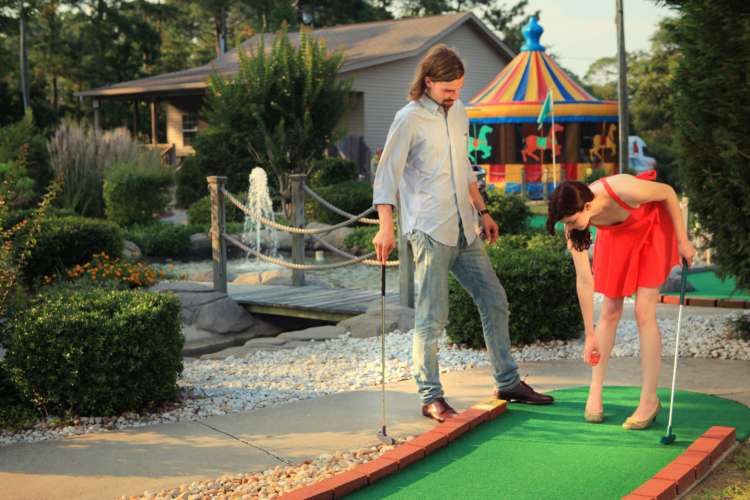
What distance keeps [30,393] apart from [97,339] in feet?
1.63

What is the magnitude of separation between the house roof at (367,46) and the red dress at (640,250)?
24.0 meters

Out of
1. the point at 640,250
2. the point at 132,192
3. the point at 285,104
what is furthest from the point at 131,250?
the point at 640,250

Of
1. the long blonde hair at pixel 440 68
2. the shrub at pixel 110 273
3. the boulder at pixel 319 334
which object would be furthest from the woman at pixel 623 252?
the shrub at pixel 110 273

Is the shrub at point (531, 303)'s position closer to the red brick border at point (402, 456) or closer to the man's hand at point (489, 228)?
the man's hand at point (489, 228)

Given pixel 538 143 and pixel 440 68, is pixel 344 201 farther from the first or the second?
pixel 440 68

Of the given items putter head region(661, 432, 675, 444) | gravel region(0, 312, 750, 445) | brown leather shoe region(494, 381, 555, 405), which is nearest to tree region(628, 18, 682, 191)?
gravel region(0, 312, 750, 445)

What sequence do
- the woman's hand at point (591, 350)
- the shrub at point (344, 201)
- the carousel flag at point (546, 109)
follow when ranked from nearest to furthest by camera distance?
1. the woman's hand at point (591, 350)
2. the shrub at point (344, 201)
3. the carousel flag at point (546, 109)

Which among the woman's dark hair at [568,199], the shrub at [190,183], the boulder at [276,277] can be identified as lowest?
the boulder at [276,277]

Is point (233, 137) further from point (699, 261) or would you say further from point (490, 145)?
point (699, 261)

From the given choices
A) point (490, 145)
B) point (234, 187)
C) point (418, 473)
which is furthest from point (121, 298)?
point (490, 145)

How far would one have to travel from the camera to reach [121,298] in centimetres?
566

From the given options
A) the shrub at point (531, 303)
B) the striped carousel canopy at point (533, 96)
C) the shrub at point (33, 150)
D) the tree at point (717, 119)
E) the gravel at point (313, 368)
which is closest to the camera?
the gravel at point (313, 368)

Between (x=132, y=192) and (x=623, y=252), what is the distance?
15344 mm

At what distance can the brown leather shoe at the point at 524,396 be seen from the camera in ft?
16.5
